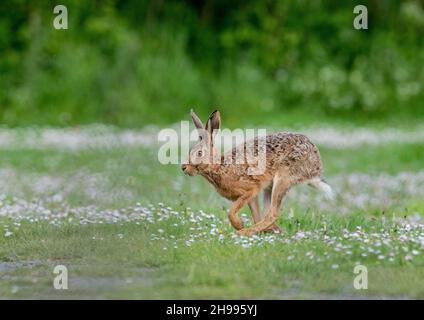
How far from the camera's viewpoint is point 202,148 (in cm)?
872

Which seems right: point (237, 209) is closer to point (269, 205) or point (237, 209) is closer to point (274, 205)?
point (274, 205)

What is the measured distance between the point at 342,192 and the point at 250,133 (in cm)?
439

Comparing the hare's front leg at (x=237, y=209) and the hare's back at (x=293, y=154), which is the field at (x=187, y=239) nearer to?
the hare's front leg at (x=237, y=209)

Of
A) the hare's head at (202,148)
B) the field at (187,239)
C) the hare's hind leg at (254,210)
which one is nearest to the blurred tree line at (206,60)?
the field at (187,239)

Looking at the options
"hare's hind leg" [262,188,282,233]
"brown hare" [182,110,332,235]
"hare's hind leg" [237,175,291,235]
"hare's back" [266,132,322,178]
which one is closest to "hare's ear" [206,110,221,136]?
"brown hare" [182,110,332,235]

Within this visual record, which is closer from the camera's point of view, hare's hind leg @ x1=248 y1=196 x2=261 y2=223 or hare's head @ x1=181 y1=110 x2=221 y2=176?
hare's head @ x1=181 y1=110 x2=221 y2=176

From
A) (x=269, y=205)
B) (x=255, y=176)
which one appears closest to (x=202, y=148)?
(x=255, y=176)

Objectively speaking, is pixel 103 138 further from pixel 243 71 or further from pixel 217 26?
pixel 217 26

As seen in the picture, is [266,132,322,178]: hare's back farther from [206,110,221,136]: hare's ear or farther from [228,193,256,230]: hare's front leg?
[206,110,221,136]: hare's ear

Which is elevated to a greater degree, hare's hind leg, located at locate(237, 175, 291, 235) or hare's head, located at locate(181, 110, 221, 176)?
hare's head, located at locate(181, 110, 221, 176)

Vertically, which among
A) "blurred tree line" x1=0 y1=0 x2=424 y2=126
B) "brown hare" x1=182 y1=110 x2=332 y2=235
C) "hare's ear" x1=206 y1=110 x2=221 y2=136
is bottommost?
"brown hare" x1=182 y1=110 x2=332 y2=235

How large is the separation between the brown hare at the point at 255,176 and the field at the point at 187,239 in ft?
0.85

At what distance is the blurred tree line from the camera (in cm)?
1989

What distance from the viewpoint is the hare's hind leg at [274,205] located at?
343 inches
